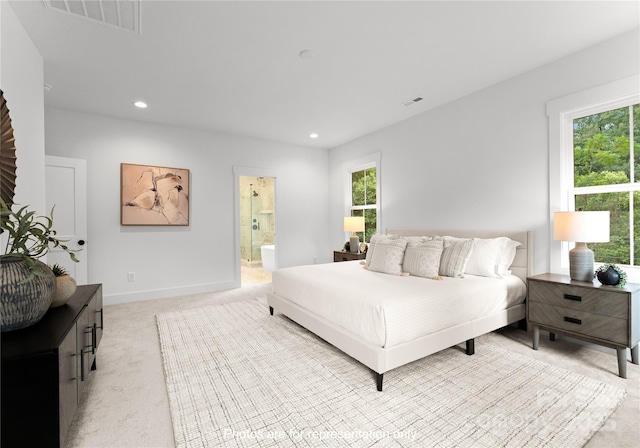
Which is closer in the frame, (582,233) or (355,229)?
(582,233)

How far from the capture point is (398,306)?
6.76 ft

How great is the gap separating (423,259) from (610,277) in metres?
1.36

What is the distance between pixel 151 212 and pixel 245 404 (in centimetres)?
352

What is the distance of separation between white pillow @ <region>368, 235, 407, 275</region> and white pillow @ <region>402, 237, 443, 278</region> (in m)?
0.06

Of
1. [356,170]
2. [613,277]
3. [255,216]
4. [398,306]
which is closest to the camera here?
[398,306]

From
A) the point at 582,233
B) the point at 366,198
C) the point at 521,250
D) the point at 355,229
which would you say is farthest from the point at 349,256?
the point at 582,233

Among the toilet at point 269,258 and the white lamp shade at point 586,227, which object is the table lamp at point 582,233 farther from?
the toilet at point 269,258

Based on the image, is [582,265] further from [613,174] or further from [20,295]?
[20,295]

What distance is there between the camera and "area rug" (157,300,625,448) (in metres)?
1.58

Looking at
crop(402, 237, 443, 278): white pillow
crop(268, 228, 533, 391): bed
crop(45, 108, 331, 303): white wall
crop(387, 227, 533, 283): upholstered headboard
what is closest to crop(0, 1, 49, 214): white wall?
crop(45, 108, 331, 303): white wall

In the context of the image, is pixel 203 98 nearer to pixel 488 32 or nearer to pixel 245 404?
pixel 488 32

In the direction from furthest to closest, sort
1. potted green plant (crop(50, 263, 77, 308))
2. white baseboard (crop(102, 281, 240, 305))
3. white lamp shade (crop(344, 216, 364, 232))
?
white lamp shade (crop(344, 216, 364, 232)), white baseboard (crop(102, 281, 240, 305)), potted green plant (crop(50, 263, 77, 308))

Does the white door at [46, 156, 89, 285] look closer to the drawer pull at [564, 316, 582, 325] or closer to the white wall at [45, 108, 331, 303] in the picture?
the white wall at [45, 108, 331, 303]

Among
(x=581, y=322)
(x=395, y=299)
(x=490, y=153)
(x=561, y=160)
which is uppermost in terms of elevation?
(x=490, y=153)
